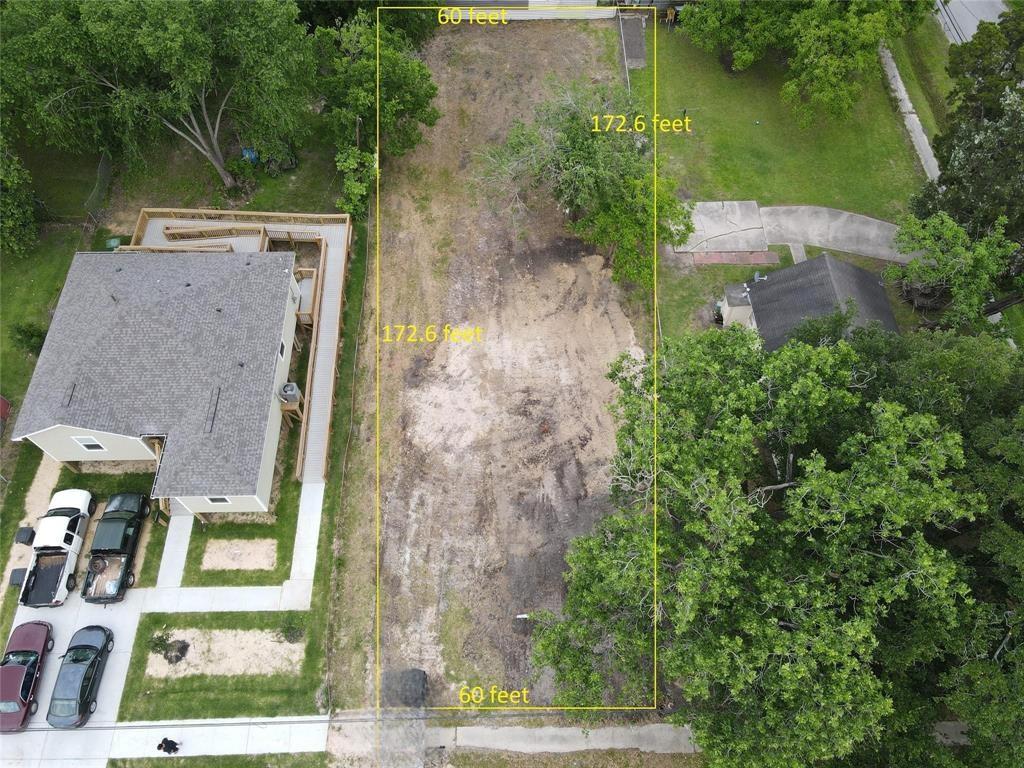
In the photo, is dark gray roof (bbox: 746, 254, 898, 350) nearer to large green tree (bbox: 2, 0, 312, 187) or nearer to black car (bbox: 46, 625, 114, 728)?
large green tree (bbox: 2, 0, 312, 187)

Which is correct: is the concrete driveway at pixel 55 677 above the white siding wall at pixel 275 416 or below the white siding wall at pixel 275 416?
below

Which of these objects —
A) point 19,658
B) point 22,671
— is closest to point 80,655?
point 22,671

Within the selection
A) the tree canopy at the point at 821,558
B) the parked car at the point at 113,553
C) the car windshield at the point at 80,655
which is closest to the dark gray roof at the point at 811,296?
the tree canopy at the point at 821,558

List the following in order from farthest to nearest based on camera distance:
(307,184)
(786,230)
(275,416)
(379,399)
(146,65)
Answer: (307,184) → (786,230) → (379,399) → (146,65) → (275,416)

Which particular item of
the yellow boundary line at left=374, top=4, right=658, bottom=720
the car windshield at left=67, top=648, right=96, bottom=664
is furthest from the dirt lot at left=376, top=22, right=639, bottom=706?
the car windshield at left=67, top=648, right=96, bottom=664

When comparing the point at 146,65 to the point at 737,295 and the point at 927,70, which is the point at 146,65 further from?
the point at 927,70

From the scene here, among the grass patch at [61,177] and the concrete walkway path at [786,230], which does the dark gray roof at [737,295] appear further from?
the grass patch at [61,177]
